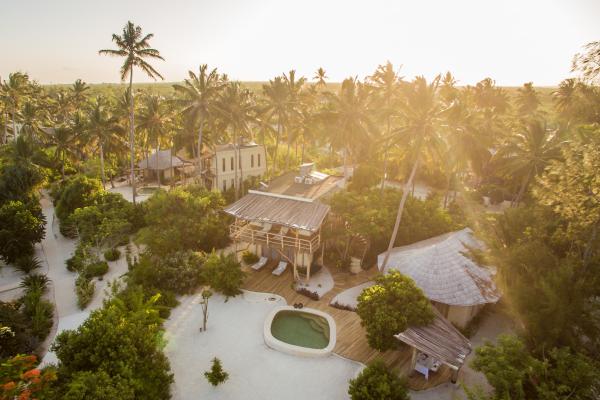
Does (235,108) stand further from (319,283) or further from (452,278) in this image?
(452,278)

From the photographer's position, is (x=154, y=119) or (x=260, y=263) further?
(x=154, y=119)

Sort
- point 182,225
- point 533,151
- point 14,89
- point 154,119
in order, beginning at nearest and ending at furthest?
point 182,225, point 533,151, point 154,119, point 14,89

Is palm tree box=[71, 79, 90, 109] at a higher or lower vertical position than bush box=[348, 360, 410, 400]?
higher

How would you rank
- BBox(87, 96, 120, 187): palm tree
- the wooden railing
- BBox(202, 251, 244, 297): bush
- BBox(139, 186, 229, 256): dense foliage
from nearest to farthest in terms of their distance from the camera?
BBox(202, 251, 244, 297): bush
the wooden railing
BBox(139, 186, 229, 256): dense foliage
BBox(87, 96, 120, 187): palm tree

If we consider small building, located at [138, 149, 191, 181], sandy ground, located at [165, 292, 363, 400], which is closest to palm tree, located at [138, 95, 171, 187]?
small building, located at [138, 149, 191, 181]

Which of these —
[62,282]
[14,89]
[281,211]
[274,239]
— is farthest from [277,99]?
[14,89]

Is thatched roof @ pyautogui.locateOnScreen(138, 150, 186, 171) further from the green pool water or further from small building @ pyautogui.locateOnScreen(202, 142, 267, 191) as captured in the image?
the green pool water
